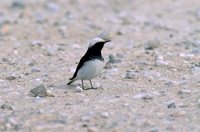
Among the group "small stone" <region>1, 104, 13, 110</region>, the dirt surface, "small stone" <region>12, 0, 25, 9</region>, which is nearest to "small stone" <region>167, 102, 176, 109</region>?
the dirt surface

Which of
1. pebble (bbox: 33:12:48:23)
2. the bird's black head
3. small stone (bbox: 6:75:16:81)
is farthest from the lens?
pebble (bbox: 33:12:48:23)

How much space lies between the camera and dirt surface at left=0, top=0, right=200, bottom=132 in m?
8.18

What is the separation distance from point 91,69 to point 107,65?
176 centimetres

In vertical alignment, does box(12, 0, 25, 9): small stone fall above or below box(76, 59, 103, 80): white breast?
below

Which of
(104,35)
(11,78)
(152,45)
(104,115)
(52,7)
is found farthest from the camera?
(52,7)

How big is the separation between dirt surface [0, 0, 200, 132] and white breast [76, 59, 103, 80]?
0.22m

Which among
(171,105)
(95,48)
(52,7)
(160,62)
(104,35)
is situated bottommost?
(104,35)

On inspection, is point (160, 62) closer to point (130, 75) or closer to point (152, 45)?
point (130, 75)

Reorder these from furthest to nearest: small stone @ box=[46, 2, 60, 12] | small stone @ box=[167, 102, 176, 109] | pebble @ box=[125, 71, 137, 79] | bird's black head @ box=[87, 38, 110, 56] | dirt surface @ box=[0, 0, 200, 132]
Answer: small stone @ box=[46, 2, 60, 12] < pebble @ box=[125, 71, 137, 79] < bird's black head @ box=[87, 38, 110, 56] < small stone @ box=[167, 102, 176, 109] < dirt surface @ box=[0, 0, 200, 132]

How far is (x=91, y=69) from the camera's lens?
9961 mm

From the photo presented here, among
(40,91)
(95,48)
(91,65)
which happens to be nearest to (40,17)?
(95,48)

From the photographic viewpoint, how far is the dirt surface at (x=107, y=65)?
26.8ft

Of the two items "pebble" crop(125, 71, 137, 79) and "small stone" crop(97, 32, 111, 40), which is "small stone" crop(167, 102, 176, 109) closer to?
"pebble" crop(125, 71, 137, 79)

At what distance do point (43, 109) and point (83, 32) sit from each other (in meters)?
7.48
